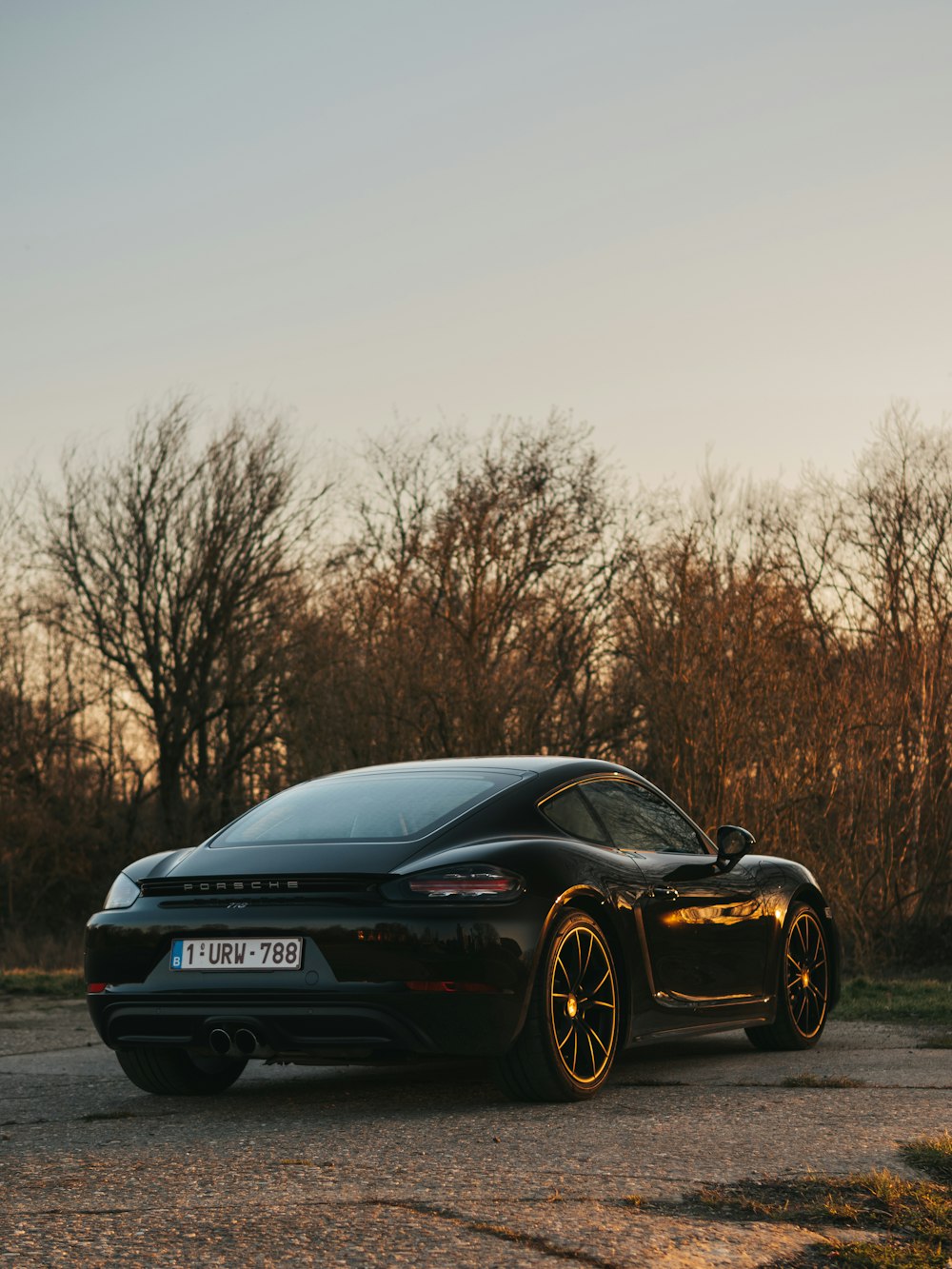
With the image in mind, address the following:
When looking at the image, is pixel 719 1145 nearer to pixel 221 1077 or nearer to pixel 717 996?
pixel 717 996

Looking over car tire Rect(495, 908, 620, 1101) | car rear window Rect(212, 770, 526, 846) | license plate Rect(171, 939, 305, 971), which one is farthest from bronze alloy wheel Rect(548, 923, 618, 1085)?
license plate Rect(171, 939, 305, 971)

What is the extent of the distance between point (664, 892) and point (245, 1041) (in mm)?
1919

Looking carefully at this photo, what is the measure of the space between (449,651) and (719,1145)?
16.4 m

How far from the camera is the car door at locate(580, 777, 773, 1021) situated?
6508 mm

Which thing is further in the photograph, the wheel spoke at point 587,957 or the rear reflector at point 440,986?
the wheel spoke at point 587,957

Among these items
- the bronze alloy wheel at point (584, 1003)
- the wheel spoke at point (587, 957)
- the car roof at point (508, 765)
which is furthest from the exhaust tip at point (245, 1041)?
the car roof at point (508, 765)

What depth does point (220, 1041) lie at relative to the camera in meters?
5.60

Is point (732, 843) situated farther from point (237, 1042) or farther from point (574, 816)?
point (237, 1042)

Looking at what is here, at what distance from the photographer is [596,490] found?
3212cm

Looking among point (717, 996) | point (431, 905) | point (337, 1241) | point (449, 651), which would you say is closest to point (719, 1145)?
point (431, 905)

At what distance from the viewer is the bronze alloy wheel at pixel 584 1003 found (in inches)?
226

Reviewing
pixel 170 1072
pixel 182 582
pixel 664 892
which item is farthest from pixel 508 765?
pixel 182 582

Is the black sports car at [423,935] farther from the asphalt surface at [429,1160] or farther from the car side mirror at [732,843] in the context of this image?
the asphalt surface at [429,1160]

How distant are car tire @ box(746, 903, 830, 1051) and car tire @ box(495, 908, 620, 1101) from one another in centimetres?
178
